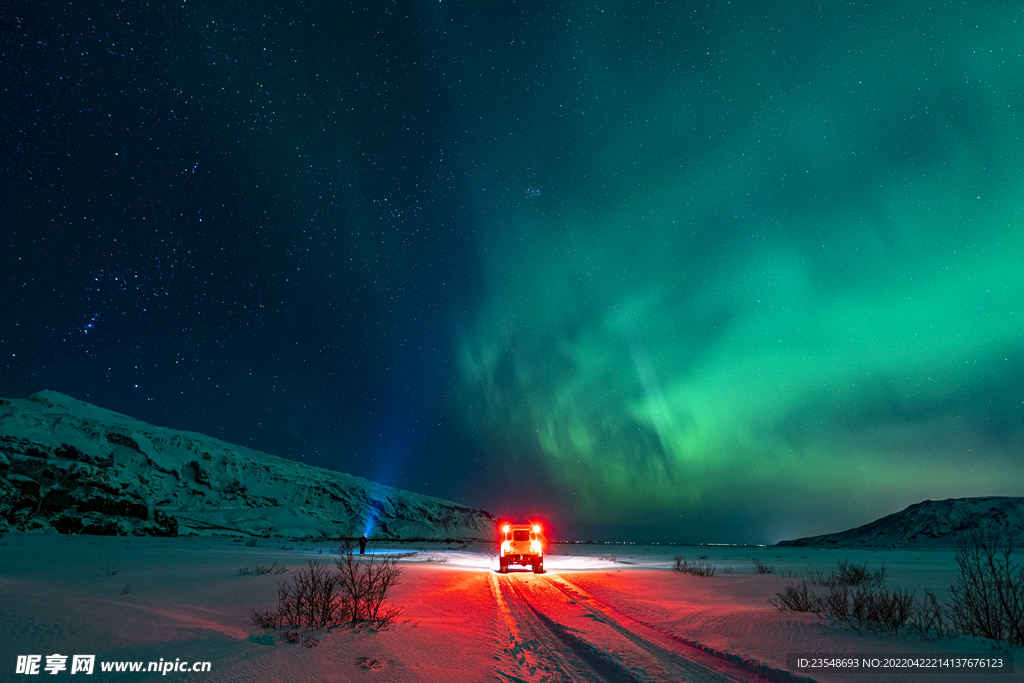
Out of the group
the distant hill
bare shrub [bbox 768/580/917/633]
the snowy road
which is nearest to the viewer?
the snowy road

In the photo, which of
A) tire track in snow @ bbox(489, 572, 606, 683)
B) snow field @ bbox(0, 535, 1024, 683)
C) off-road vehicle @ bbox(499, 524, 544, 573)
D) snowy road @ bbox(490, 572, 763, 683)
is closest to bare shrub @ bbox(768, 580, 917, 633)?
snow field @ bbox(0, 535, 1024, 683)

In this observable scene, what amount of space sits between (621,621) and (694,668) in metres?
4.07

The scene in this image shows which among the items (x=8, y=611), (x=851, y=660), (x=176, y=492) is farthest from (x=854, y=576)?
(x=176, y=492)

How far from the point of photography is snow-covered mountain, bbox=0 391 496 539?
5897 centimetres

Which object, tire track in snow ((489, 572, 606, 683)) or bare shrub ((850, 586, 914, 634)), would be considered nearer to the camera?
tire track in snow ((489, 572, 606, 683))

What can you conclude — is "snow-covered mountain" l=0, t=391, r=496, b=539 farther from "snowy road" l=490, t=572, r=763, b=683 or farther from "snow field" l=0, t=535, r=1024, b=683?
"snowy road" l=490, t=572, r=763, b=683

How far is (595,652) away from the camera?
7.05 meters

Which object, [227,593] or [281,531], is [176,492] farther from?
[227,593]

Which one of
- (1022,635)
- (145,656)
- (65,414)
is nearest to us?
(145,656)

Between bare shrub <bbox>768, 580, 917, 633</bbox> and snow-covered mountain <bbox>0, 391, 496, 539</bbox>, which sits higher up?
snow-covered mountain <bbox>0, 391, 496, 539</bbox>

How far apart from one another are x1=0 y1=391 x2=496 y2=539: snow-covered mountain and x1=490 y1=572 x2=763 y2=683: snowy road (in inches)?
2629

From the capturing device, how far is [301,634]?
7602 mm

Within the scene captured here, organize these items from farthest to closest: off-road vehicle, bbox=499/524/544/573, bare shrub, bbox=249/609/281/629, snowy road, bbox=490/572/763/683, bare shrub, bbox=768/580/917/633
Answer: off-road vehicle, bbox=499/524/544/573, bare shrub, bbox=768/580/917/633, bare shrub, bbox=249/609/281/629, snowy road, bbox=490/572/763/683

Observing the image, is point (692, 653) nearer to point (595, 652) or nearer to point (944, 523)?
point (595, 652)
